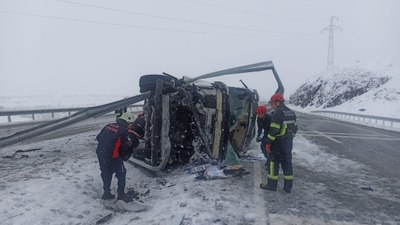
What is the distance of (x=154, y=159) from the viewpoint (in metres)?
7.27

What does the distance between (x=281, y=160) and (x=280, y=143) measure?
0.31 meters

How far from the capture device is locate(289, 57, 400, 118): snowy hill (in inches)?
1491

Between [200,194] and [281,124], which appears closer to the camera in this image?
[200,194]

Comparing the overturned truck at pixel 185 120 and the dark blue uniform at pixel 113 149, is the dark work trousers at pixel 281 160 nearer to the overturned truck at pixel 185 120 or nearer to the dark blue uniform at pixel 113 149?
the overturned truck at pixel 185 120

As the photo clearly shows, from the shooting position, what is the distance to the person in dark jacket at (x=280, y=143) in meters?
6.17

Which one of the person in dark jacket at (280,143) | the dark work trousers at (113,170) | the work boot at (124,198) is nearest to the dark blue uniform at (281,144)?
the person in dark jacket at (280,143)

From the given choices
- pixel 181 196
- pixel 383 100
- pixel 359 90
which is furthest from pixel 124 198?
pixel 359 90

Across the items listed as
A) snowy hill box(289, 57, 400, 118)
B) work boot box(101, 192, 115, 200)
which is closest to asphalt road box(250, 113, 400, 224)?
work boot box(101, 192, 115, 200)

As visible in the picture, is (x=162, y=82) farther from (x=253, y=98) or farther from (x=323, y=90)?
(x=323, y=90)

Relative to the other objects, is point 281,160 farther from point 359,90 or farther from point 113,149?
point 359,90

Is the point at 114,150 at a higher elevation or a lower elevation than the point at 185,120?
lower

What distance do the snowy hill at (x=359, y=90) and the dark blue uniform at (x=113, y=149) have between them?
31.4 metres

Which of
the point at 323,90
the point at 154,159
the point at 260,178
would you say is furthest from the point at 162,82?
the point at 323,90

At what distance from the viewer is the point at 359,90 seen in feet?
160
